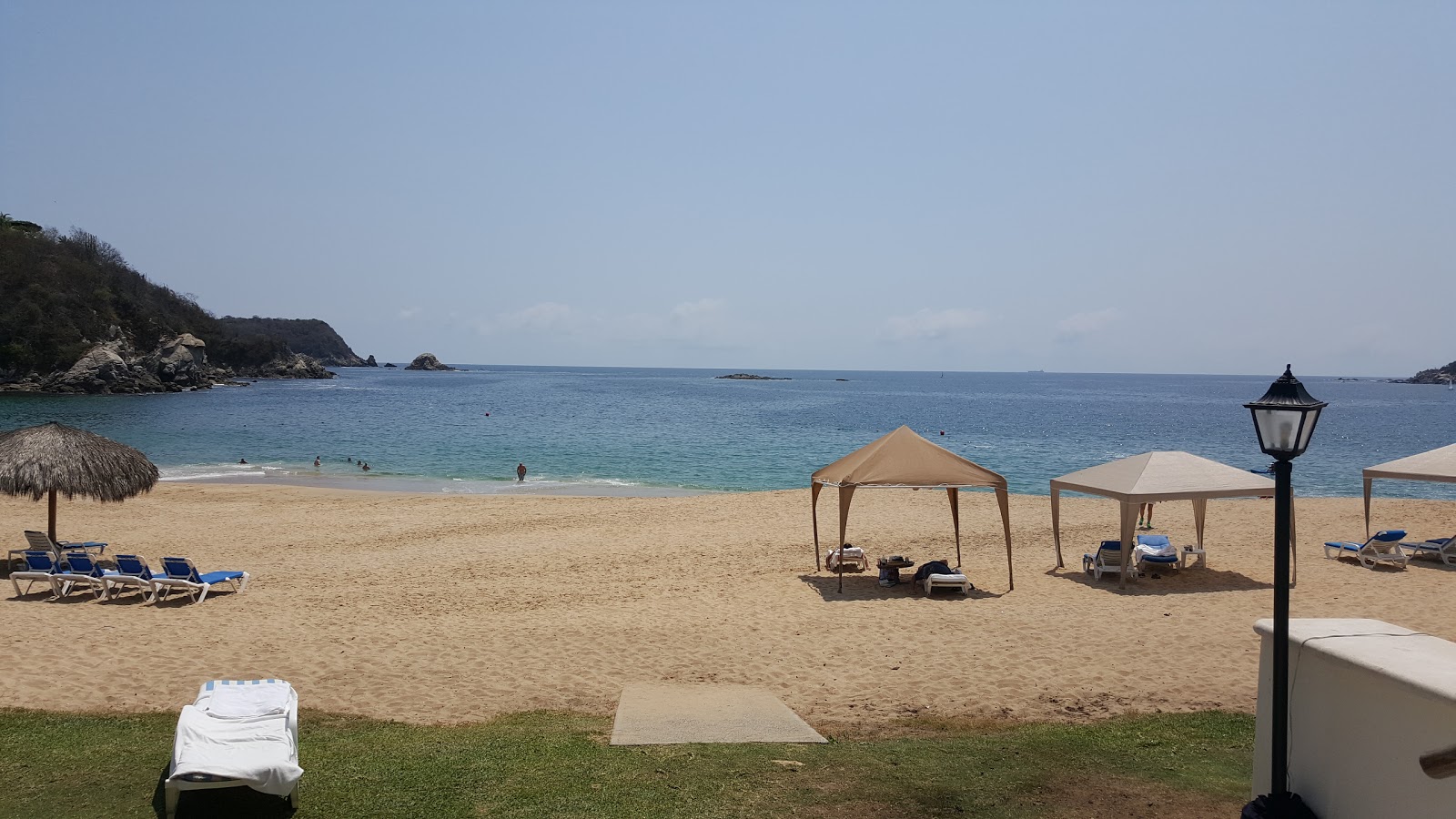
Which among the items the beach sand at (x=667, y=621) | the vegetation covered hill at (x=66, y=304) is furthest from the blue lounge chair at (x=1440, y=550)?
the vegetation covered hill at (x=66, y=304)

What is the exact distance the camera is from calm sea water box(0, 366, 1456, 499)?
35.5 m

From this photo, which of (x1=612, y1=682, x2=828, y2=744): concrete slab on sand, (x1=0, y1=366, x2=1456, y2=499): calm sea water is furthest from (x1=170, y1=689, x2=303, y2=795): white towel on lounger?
(x1=0, y1=366, x2=1456, y2=499): calm sea water

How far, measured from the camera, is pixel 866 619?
11703mm

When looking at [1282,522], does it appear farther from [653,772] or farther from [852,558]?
[852,558]

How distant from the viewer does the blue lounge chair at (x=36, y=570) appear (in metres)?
12.9

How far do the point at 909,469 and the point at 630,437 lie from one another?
40.9 meters

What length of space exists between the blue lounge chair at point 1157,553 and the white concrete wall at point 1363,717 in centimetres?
1047

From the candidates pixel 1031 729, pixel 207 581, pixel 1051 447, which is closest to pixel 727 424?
pixel 1051 447

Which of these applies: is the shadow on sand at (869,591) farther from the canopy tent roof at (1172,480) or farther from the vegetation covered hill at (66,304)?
the vegetation covered hill at (66,304)

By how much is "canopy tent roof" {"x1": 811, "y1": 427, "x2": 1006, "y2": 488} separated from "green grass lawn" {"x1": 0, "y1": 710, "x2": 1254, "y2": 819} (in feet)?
18.3

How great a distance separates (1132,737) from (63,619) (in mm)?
12768

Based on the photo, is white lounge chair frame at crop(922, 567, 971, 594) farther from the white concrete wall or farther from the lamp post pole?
the lamp post pole

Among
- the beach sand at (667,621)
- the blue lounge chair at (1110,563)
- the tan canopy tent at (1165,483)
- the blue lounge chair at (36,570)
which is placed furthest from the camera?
the blue lounge chair at (1110,563)

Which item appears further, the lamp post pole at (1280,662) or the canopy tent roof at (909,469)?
the canopy tent roof at (909,469)
